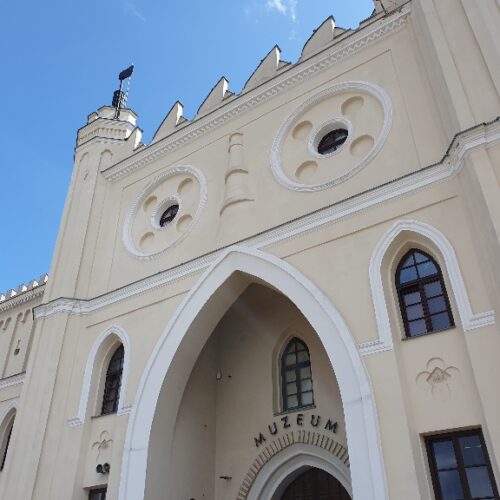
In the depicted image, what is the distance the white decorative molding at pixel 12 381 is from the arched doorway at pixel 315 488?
29.5ft

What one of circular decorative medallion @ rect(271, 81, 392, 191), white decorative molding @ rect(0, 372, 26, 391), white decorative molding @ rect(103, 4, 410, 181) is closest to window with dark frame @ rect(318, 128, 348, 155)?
circular decorative medallion @ rect(271, 81, 392, 191)

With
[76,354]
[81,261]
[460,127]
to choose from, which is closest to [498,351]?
[460,127]

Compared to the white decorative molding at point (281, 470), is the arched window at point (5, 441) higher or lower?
higher

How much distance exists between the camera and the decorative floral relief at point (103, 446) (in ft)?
35.0

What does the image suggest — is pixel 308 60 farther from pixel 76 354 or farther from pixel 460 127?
pixel 76 354

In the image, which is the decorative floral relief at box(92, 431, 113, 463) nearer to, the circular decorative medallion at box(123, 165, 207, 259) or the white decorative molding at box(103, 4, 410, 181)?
the circular decorative medallion at box(123, 165, 207, 259)

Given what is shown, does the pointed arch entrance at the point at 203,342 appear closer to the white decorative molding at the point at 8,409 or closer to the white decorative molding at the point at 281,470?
the white decorative molding at the point at 281,470

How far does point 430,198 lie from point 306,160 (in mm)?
3154

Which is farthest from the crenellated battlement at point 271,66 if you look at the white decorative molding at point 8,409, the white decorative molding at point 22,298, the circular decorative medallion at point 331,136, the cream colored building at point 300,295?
the white decorative molding at point 8,409

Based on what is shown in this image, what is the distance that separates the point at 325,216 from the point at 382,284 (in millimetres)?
1887

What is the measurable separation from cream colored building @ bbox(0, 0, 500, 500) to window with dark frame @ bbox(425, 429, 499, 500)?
0.02 metres

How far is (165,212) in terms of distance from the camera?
545 inches

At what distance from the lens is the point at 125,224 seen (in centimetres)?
1402

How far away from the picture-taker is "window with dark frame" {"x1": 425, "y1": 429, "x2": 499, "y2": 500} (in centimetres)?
695
